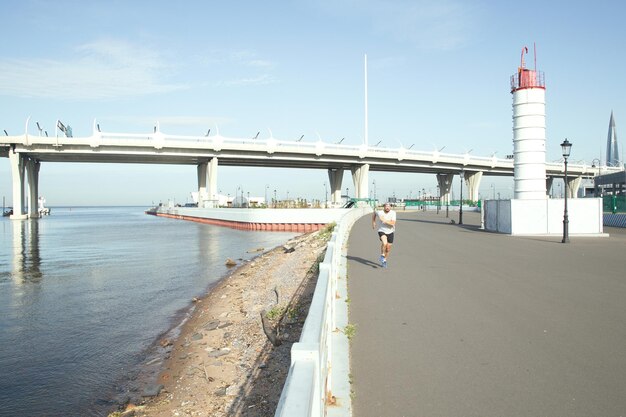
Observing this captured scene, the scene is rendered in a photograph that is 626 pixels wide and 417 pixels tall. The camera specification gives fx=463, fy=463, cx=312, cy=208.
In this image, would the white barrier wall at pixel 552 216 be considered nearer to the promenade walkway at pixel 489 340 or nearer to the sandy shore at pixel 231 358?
the promenade walkway at pixel 489 340

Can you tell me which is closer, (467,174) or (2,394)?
(2,394)

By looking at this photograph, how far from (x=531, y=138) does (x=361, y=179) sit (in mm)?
54805

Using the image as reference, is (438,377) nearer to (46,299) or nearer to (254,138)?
(46,299)

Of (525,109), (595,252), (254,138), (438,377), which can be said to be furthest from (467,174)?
(438,377)

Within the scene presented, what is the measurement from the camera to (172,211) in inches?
4444

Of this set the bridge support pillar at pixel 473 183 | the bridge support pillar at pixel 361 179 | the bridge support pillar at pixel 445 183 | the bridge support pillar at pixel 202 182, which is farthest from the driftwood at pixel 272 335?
the bridge support pillar at pixel 445 183

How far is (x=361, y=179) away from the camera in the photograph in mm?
78688

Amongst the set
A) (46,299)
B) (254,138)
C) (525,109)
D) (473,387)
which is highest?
(254,138)

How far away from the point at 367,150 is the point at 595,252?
2432 inches

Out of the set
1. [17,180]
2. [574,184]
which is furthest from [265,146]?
[574,184]

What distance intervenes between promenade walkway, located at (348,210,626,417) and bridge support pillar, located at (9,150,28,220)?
6883 centimetres

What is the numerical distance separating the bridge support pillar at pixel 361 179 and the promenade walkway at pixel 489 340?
216 ft

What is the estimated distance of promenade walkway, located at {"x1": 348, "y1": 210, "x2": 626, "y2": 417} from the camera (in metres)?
4.56

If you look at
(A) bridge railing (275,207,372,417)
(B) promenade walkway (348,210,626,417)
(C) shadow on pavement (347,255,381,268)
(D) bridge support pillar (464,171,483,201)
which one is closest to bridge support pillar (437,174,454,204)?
(D) bridge support pillar (464,171,483,201)
